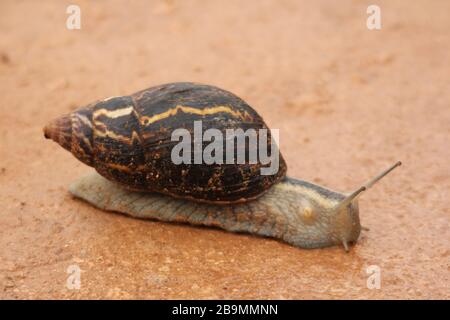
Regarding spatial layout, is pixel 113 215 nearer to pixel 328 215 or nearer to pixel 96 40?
pixel 328 215
